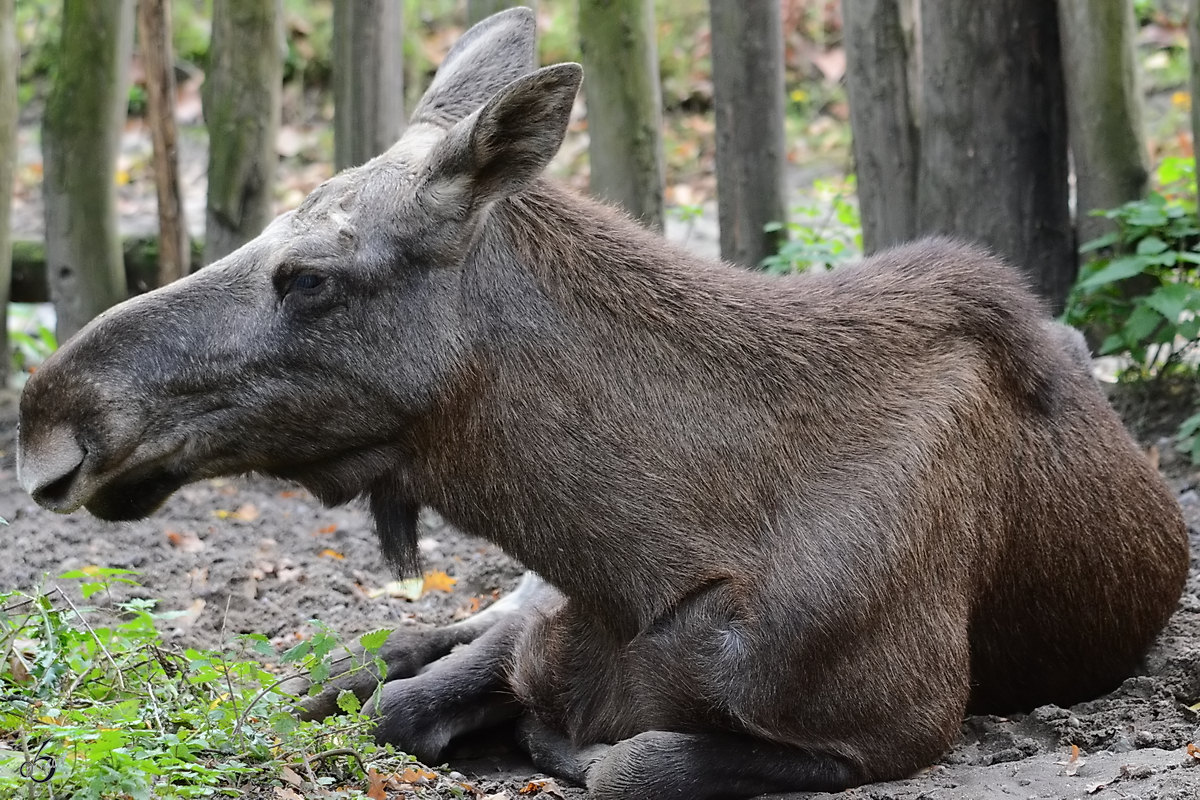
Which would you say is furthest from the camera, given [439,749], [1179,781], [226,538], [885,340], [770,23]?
[770,23]

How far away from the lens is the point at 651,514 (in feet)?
11.9

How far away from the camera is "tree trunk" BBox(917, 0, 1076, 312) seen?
20.6 ft

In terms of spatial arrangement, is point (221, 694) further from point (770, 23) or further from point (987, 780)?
point (770, 23)

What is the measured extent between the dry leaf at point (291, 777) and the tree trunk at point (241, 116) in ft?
13.7

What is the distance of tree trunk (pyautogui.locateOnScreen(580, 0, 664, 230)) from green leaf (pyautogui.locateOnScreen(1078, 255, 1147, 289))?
2016mm

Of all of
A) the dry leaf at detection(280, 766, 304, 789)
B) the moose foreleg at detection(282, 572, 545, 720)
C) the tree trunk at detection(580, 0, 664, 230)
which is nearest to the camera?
the dry leaf at detection(280, 766, 304, 789)

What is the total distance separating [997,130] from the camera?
6.32m

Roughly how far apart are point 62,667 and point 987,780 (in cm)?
239

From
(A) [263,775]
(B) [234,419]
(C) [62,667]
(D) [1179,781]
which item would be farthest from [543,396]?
(D) [1179,781]

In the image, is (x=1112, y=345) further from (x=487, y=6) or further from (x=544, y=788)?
(x=544, y=788)

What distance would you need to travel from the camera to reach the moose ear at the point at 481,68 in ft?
13.7

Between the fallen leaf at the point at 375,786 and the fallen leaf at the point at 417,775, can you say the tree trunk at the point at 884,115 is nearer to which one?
the fallen leaf at the point at 417,775

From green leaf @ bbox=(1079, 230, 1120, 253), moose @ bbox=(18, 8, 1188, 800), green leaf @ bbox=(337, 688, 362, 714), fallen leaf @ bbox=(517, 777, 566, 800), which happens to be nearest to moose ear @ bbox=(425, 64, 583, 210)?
moose @ bbox=(18, 8, 1188, 800)

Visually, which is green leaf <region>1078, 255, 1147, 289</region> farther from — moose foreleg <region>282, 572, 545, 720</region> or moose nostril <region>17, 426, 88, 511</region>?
moose nostril <region>17, 426, 88, 511</region>
